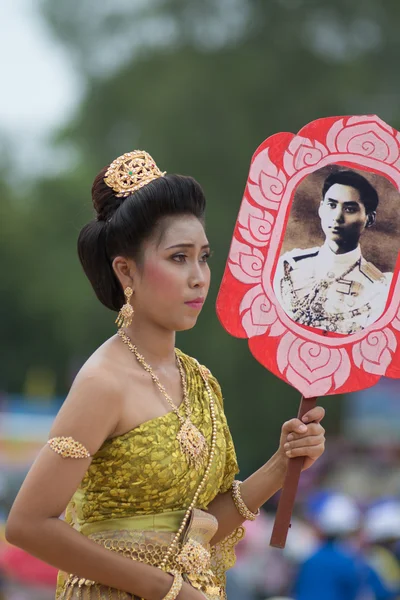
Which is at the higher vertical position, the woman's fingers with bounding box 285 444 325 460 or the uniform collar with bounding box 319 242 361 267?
the uniform collar with bounding box 319 242 361 267

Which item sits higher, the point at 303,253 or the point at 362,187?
the point at 362,187

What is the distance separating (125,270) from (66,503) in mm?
644

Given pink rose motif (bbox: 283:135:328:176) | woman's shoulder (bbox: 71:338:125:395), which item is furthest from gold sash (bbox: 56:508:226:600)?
pink rose motif (bbox: 283:135:328:176)

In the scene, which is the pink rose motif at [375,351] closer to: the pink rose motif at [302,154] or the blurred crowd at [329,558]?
the pink rose motif at [302,154]

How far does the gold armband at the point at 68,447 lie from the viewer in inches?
104

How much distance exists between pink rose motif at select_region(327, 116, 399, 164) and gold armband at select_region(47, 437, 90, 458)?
42.4 inches

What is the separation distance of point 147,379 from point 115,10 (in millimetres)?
20709

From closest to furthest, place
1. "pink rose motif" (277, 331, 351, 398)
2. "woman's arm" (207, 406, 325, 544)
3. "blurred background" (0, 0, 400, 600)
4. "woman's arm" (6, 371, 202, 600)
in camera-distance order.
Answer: "woman's arm" (6, 371, 202, 600)
"pink rose motif" (277, 331, 351, 398)
"woman's arm" (207, 406, 325, 544)
"blurred background" (0, 0, 400, 600)

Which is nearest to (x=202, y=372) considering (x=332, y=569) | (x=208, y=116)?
(x=332, y=569)

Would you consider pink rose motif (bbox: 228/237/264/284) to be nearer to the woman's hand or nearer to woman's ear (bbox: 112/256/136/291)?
woman's ear (bbox: 112/256/136/291)

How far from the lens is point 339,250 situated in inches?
119

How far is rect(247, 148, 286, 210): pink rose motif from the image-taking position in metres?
3.04

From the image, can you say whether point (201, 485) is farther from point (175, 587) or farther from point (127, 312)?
point (127, 312)

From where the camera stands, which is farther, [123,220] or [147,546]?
[123,220]
